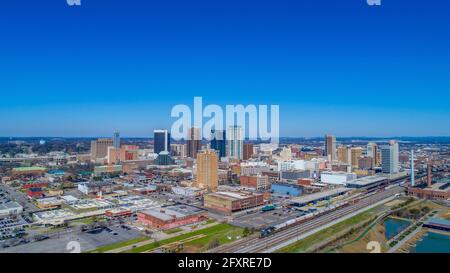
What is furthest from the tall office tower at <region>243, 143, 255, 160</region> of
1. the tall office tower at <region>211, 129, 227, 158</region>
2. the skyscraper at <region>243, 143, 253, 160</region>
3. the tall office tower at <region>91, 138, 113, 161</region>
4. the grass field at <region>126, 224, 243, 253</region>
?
the grass field at <region>126, 224, 243, 253</region>

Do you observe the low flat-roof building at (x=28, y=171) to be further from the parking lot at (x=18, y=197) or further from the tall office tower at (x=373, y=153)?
the tall office tower at (x=373, y=153)

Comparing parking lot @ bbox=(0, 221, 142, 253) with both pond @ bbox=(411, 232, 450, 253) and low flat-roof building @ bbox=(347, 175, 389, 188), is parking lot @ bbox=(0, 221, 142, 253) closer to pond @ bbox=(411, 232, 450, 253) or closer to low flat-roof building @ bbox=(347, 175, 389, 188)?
pond @ bbox=(411, 232, 450, 253)

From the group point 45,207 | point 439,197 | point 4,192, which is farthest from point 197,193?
point 439,197

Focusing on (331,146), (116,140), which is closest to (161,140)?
(116,140)

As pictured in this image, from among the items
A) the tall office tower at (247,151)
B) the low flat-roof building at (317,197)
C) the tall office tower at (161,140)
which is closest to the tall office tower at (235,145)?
the tall office tower at (247,151)

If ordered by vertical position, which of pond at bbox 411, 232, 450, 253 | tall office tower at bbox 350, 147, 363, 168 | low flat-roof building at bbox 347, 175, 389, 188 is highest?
tall office tower at bbox 350, 147, 363, 168

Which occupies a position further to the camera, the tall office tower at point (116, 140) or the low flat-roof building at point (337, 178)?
the tall office tower at point (116, 140)

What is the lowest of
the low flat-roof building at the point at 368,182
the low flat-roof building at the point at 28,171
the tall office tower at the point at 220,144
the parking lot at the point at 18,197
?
the parking lot at the point at 18,197
